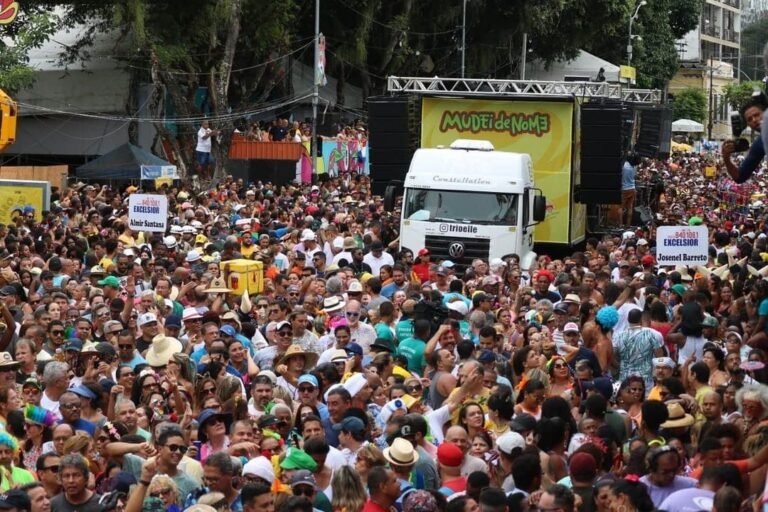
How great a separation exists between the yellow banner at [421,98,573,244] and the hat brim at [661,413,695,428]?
15609 millimetres

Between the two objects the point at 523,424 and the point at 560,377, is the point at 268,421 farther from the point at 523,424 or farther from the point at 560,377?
the point at 560,377

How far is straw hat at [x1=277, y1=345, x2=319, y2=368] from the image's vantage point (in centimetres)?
1264

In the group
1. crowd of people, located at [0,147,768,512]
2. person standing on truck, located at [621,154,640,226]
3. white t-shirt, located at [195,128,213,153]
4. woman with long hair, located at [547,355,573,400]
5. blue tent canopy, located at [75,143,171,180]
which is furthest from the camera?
white t-shirt, located at [195,128,213,153]

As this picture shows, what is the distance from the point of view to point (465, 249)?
2317cm

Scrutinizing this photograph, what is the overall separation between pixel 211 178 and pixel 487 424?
32911 mm

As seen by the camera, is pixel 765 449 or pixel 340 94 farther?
pixel 340 94

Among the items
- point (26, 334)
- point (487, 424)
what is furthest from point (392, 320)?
point (487, 424)

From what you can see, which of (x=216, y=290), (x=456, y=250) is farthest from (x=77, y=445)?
(x=456, y=250)

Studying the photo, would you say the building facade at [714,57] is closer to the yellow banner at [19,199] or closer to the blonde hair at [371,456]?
the yellow banner at [19,199]

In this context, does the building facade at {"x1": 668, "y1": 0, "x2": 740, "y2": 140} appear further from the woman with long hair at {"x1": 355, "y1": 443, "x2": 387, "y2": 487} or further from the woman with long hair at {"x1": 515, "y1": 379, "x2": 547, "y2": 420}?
the woman with long hair at {"x1": 355, "y1": 443, "x2": 387, "y2": 487}

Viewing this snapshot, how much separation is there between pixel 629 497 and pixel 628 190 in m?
25.3

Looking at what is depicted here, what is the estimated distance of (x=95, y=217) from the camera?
24.7 metres

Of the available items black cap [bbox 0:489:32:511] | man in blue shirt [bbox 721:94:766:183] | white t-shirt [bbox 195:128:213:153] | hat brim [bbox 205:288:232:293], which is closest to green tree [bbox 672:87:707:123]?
white t-shirt [bbox 195:128:213:153]

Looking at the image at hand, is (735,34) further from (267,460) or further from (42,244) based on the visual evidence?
(267,460)
